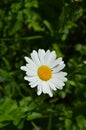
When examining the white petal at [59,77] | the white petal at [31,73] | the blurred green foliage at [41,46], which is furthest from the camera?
the blurred green foliage at [41,46]

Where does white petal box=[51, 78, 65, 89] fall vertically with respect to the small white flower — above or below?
below

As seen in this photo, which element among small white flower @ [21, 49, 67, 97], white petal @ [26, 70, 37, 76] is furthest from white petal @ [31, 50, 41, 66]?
white petal @ [26, 70, 37, 76]

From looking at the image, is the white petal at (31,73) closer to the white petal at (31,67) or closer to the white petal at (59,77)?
the white petal at (31,67)

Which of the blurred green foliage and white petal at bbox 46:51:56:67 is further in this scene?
the blurred green foliage

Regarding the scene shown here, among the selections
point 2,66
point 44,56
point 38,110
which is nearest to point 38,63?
point 44,56

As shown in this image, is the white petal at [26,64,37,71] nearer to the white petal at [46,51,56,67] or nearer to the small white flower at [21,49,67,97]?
the small white flower at [21,49,67,97]

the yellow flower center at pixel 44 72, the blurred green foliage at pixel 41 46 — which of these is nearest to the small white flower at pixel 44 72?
the yellow flower center at pixel 44 72
